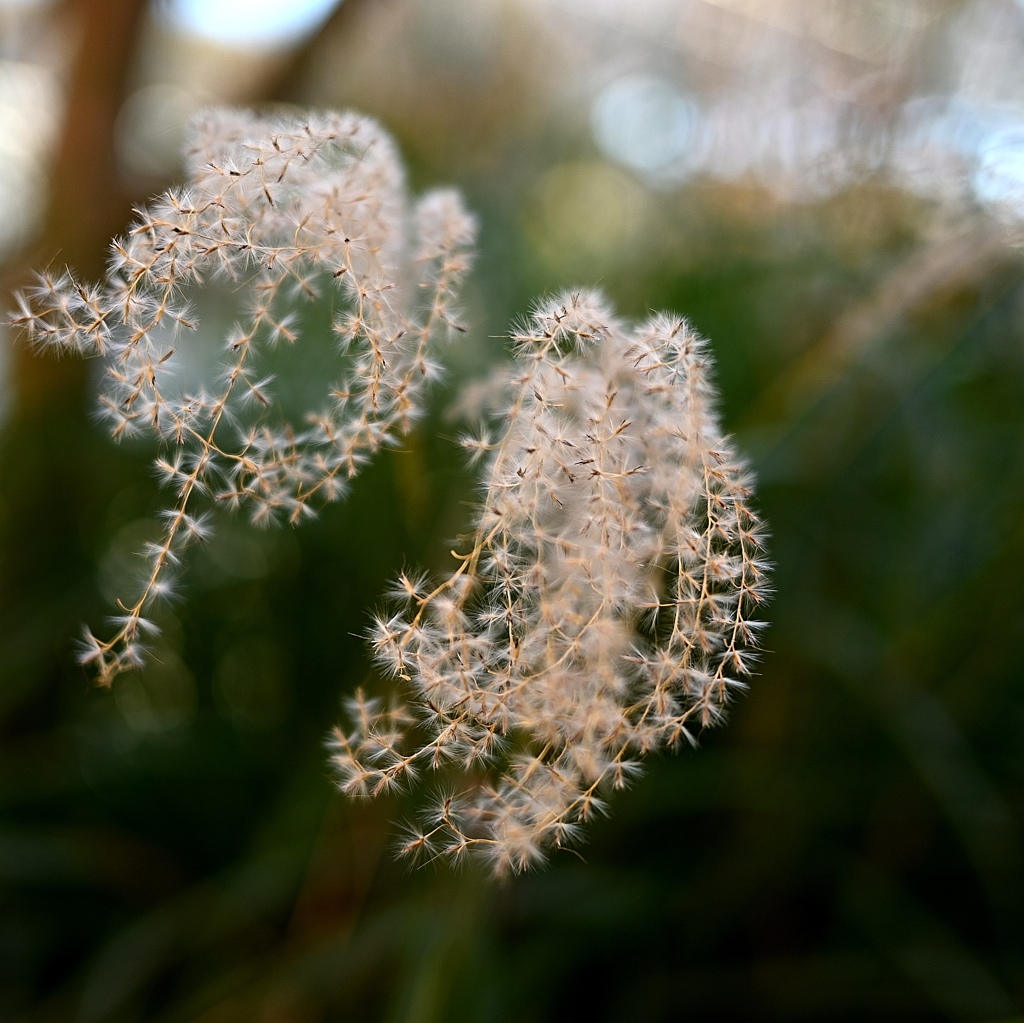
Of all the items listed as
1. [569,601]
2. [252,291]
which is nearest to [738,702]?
[569,601]

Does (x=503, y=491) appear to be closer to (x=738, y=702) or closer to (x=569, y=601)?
(x=569, y=601)

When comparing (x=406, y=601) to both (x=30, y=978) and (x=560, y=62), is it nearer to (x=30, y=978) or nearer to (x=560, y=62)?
(x=30, y=978)

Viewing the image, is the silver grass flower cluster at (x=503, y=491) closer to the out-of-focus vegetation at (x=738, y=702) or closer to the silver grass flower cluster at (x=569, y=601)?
the silver grass flower cluster at (x=569, y=601)

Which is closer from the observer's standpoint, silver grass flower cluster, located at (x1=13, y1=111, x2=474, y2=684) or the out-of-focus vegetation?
silver grass flower cluster, located at (x1=13, y1=111, x2=474, y2=684)

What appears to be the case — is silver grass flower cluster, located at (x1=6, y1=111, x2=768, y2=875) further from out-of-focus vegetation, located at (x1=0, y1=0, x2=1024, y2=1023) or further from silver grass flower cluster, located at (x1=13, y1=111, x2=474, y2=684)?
out-of-focus vegetation, located at (x1=0, y1=0, x2=1024, y2=1023)

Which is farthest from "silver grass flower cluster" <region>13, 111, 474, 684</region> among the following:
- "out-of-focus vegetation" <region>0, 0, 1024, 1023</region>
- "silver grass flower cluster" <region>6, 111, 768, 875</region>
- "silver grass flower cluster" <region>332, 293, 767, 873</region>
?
"out-of-focus vegetation" <region>0, 0, 1024, 1023</region>
